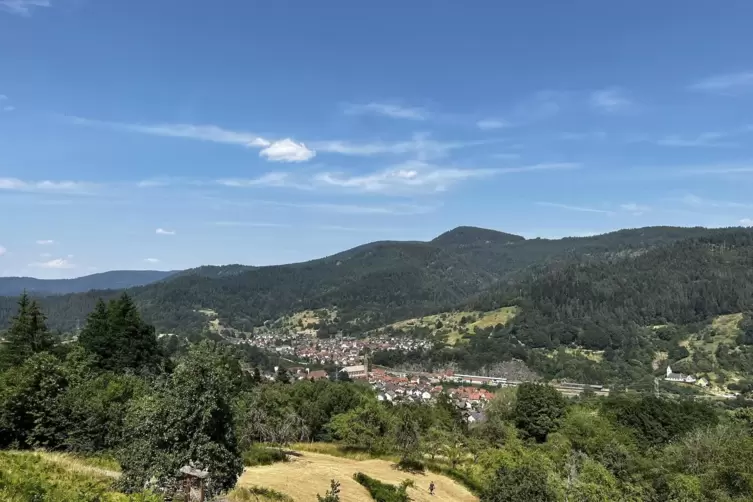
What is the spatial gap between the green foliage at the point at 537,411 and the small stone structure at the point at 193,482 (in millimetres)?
58654

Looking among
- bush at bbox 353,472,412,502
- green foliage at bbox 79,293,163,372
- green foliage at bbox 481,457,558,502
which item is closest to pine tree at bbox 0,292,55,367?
green foliage at bbox 79,293,163,372

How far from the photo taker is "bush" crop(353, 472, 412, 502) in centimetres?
2791

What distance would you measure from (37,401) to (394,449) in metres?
25.9

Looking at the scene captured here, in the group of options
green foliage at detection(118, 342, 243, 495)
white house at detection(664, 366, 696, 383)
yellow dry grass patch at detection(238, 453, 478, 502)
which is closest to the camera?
green foliage at detection(118, 342, 243, 495)

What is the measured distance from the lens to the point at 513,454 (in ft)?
120

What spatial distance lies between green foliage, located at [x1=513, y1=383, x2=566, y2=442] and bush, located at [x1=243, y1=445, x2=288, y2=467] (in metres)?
40.1

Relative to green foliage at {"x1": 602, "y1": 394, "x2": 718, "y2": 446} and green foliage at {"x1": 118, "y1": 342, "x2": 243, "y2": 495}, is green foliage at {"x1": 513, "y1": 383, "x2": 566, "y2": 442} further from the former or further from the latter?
green foliage at {"x1": 118, "y1": 342, "x2": 243, "y2": 495}

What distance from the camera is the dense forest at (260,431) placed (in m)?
14.3

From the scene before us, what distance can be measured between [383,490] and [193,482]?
17.1m

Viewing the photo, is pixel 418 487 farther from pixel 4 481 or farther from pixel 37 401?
pixel 4 481

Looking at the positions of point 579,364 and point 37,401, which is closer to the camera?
point 37,401

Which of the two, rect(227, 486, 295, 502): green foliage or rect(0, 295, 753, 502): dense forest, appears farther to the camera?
rect(227, 486, 295, 502): green foliage

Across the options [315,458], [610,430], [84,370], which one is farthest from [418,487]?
[610,430]

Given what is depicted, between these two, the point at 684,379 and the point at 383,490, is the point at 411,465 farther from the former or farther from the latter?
the point at 684,379
